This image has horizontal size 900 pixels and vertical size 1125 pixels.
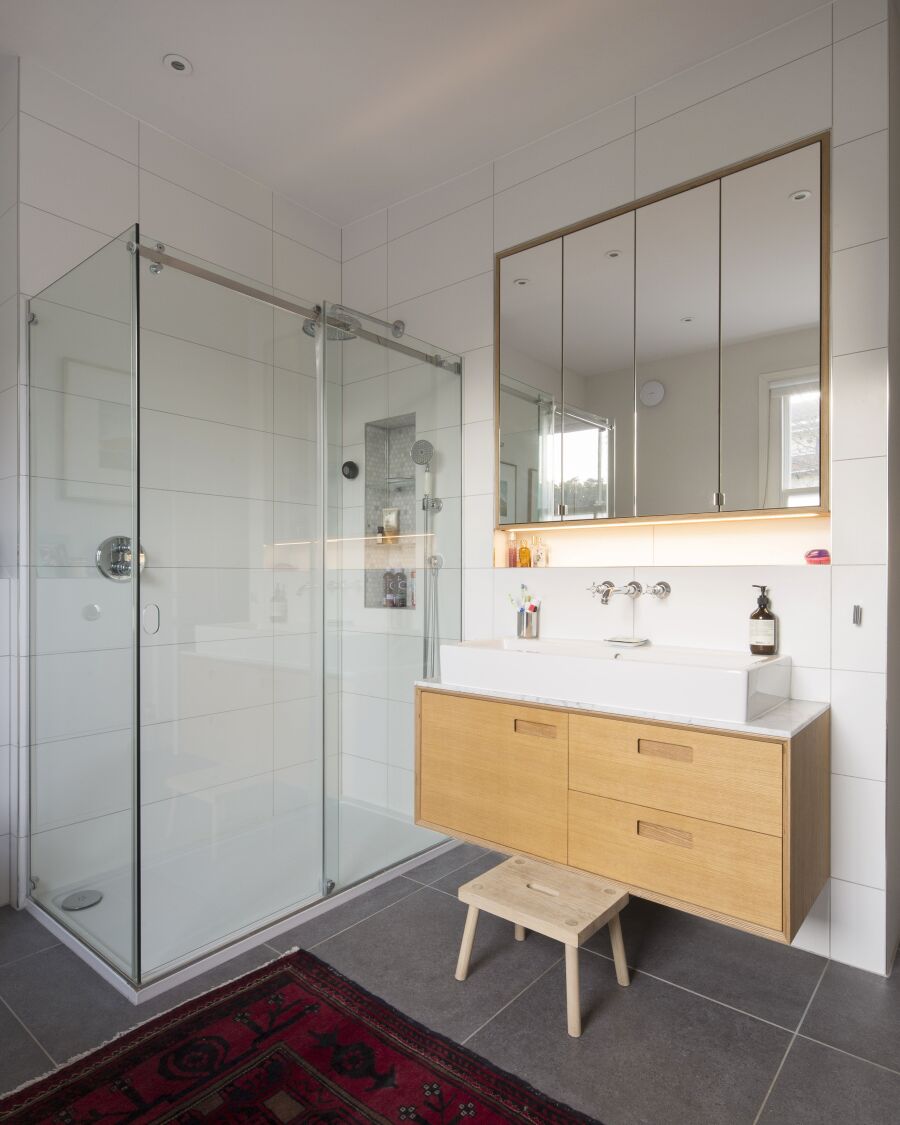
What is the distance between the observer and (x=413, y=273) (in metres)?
3.19

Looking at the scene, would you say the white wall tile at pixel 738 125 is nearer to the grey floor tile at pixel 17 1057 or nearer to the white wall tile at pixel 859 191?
the white wall tile at pixel 859 191

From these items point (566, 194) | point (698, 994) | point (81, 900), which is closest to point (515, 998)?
point (698, 994)

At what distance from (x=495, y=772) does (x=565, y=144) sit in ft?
7.55

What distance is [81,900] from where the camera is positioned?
7.20ft

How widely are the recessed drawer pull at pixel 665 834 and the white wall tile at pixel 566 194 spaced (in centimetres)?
209

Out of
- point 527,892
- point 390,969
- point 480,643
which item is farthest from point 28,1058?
point 480,643

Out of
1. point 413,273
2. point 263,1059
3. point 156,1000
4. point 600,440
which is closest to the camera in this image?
point 263,1059

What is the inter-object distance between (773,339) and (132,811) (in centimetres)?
235

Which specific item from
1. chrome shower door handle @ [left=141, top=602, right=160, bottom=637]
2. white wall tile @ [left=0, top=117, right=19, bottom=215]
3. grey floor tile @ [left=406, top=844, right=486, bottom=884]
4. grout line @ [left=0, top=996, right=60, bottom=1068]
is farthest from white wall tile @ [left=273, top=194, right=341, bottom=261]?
grout line @ [left=0, top=996, right=60, bottom=1068]

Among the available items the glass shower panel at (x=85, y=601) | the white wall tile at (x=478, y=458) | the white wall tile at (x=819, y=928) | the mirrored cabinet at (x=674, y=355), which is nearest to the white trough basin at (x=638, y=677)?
the mirrored cabinet at (x=674, y=355)

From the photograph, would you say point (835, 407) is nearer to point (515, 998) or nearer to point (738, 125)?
point (738, 125)

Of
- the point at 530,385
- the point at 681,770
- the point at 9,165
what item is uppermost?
the point at 9,165

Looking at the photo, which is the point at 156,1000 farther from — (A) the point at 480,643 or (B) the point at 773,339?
(B) the point at 773,339

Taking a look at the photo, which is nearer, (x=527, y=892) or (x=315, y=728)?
(x=527, y=892)
